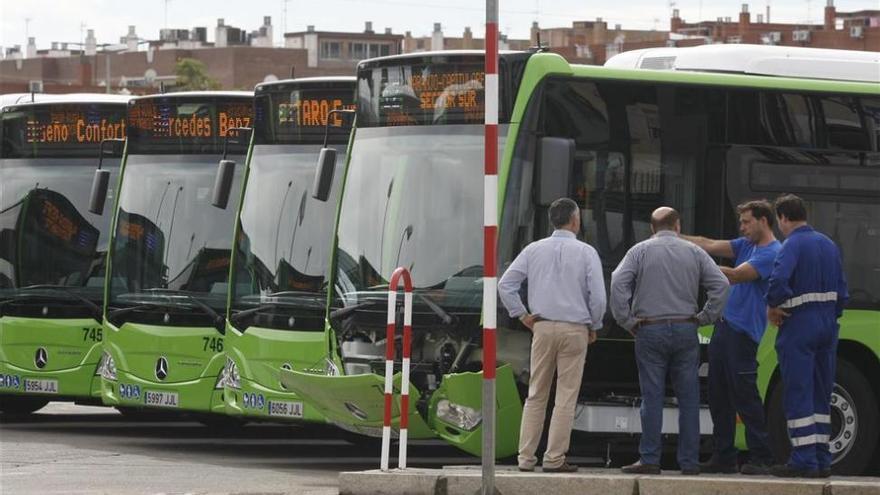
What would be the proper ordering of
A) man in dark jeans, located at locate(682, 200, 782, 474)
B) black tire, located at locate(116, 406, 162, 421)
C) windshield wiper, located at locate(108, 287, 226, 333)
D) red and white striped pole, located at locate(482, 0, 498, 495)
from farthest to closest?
black tire, located at locate(116, 406, 162, 421), windshield wiper, located at locate(108, 287, 226, 333), man in dark jeans, located at locate(682, 200, 782, 474), red and white striped pole, located at locate(482, 0, 498, 495)

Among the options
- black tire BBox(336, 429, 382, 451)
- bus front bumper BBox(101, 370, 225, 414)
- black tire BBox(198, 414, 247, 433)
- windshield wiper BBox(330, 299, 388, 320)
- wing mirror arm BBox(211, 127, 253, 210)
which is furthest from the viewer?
black tire BBox(198, 414, 247, 433)

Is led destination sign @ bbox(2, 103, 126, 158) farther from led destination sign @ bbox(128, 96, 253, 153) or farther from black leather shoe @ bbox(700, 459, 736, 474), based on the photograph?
black leather shoe @ bbox(700, 459, 736, 474)

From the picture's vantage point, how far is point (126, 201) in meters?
18.8

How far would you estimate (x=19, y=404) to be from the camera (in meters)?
21.2

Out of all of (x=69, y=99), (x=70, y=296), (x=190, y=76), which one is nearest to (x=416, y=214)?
(x=70, y=296)

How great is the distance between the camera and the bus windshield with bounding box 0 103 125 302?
771 inches

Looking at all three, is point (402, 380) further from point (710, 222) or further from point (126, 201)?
point (126, 201)

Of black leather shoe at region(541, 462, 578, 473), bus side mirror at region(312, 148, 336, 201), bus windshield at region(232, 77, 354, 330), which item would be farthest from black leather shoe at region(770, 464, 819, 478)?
bus windshield at region(232, 77, 354, 330)

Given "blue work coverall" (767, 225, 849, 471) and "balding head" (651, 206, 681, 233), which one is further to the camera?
"balding head" (651, 206, 681, 233)

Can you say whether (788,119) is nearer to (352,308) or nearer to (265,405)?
(352,308)

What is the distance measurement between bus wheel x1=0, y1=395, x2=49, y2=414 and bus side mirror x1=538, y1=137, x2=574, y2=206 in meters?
9.54

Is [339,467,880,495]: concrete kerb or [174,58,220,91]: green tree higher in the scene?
[339,467,880,495]: concrete kerb

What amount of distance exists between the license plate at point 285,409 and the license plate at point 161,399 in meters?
1.71

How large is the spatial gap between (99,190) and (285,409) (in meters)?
3.59
